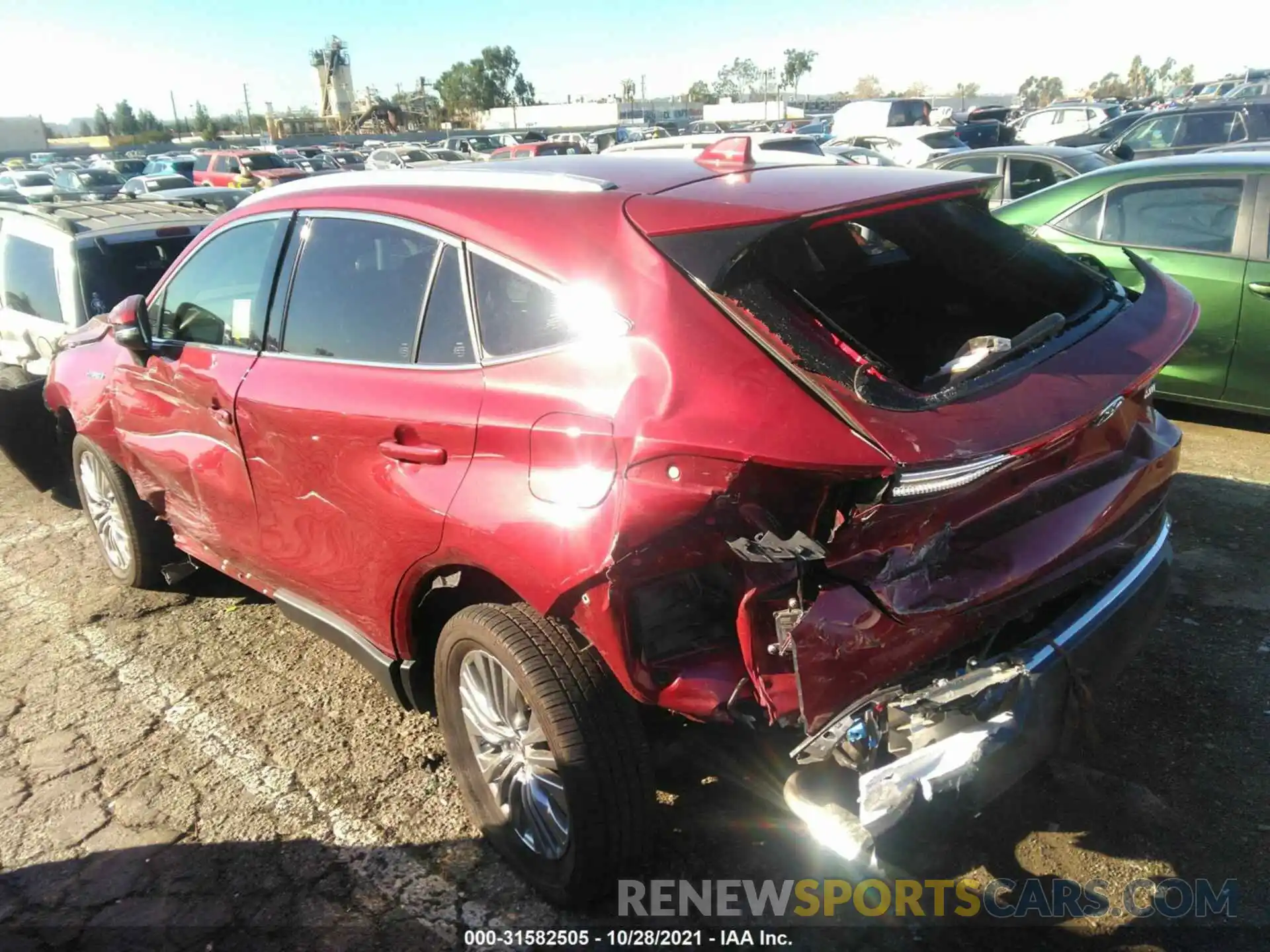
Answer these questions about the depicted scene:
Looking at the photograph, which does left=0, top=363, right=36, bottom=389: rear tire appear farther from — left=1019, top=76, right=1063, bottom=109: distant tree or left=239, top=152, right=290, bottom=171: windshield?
left=1019, top=76, right=1063, bottom=109: distant tree

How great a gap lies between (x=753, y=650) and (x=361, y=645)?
1.53 metres

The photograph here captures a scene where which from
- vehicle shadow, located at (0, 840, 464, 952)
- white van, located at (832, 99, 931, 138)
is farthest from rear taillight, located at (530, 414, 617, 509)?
white van, located at (832, 99, 931, 138)

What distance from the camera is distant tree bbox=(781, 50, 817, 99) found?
316ft

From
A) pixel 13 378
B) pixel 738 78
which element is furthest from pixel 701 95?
pixel 13 378

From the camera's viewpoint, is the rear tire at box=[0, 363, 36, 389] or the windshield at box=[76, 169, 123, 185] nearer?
the rear tire at box=[0, 363, 36, 389]

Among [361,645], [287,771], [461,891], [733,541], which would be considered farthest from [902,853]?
[287,771]

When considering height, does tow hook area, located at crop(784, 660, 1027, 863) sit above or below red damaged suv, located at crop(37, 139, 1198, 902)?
below

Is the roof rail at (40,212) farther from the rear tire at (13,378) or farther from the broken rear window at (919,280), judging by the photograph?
the broken rear window at (919,280)

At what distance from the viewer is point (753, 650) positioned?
2133mm

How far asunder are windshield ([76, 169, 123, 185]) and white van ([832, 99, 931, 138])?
65.1 ft

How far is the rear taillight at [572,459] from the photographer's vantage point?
2.20 metres

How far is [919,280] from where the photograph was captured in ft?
10.2

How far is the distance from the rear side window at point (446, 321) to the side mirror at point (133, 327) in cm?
171

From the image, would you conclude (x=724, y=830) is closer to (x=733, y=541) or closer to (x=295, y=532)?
(x=733, y=541)
